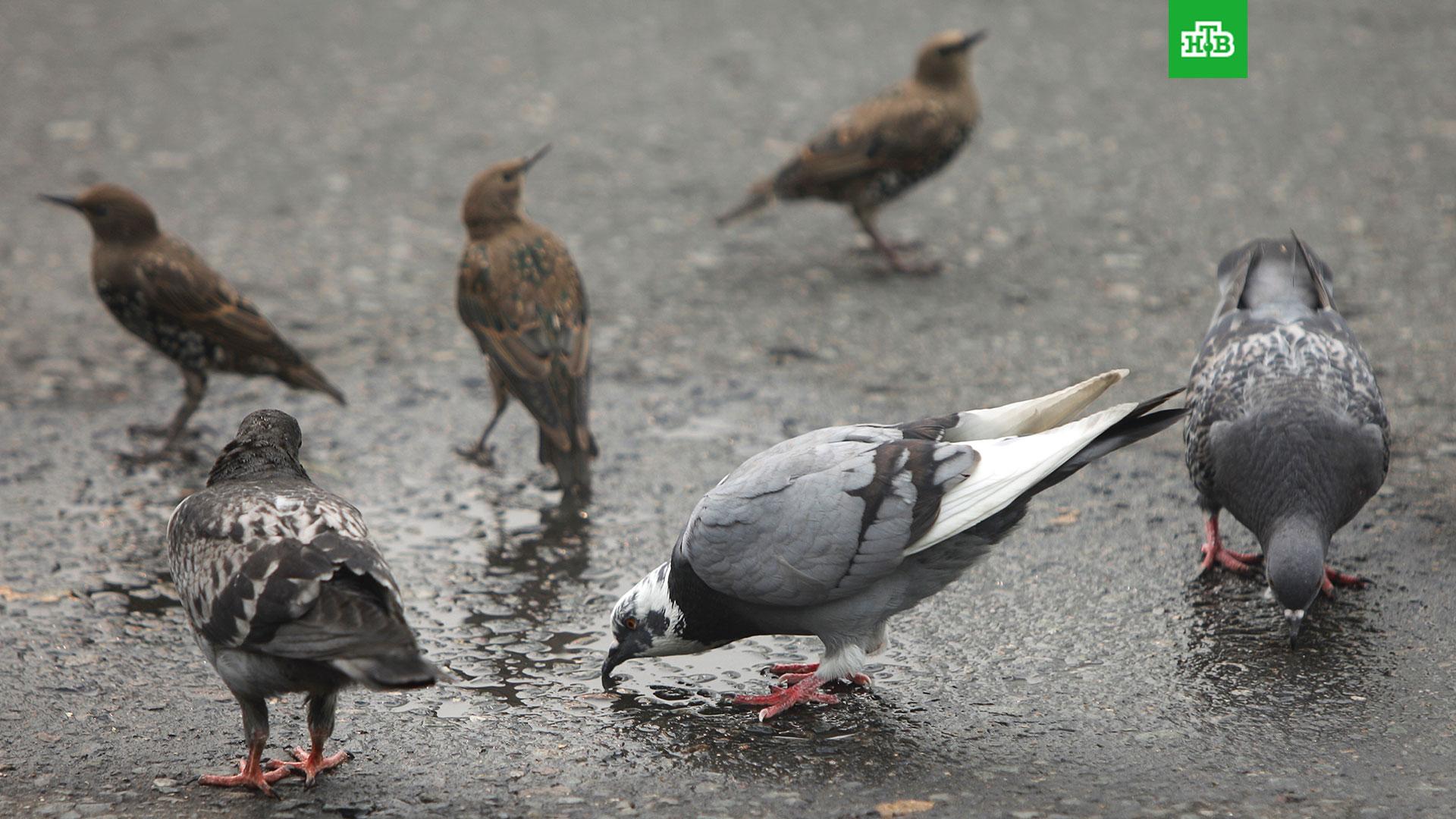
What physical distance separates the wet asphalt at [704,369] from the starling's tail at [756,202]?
36cm

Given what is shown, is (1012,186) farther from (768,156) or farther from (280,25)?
(280,25)

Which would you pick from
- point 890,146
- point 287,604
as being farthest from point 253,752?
point 890,146

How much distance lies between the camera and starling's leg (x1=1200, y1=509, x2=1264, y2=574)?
15.9ft

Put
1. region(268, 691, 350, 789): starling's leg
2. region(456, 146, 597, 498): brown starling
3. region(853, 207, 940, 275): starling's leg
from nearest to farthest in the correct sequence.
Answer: region(268, 691, 350, 789): starling's leg → region(456, 146, 597, 498): brown starling → region(853, 207, 940, 275): starling's leg

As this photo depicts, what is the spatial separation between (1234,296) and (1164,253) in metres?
2.78

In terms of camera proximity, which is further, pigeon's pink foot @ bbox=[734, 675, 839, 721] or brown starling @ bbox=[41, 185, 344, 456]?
brown starling @ bbox=[41, 185, 344, 456]

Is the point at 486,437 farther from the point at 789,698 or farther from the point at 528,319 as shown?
the point at 789,698

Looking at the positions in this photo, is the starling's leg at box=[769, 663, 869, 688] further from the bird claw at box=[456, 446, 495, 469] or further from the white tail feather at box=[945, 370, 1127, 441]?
the bird claw at box=[456, 446, 495, 469]

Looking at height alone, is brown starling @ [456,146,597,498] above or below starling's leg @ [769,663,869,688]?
above

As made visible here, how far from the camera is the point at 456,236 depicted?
27.1 feet

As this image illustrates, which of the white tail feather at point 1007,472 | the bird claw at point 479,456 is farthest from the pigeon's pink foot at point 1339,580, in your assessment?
the bird claw at point 479,456

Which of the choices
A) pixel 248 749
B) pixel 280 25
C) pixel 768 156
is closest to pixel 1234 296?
pixel 248 749

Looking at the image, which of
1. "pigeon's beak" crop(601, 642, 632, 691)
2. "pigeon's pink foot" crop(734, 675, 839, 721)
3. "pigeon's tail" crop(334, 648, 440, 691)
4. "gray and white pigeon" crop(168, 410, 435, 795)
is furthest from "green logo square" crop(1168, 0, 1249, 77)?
"pigeon's tail" crop(334, 648, 440, 691)

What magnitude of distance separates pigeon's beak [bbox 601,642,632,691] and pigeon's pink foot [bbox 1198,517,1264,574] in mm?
2088
